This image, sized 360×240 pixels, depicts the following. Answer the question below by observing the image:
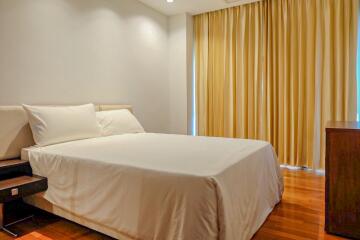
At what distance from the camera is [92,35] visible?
312cm

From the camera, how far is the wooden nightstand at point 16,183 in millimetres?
1819

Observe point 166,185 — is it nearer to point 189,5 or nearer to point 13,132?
point 13,132

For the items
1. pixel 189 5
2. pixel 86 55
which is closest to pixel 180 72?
pixel 189 5

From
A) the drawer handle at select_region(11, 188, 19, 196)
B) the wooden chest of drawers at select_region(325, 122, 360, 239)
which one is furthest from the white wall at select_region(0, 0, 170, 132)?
the wooden chest of drawers at select_region(325, 122, 360, 239)

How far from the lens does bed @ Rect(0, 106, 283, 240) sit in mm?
1319

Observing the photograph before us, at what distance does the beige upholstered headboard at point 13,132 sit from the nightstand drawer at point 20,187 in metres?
0.34

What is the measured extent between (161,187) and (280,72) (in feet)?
9.58

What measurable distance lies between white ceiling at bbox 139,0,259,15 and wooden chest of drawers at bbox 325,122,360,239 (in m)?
2.72

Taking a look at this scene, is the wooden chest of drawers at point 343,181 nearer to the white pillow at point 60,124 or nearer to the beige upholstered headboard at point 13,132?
the white pillow at point 60,124

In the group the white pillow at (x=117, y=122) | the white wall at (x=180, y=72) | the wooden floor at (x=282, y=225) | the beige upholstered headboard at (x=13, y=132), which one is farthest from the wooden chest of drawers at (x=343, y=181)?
the white wall at (x=180, y=72)

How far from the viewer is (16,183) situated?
6.31 ft

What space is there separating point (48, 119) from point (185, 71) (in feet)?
7.97

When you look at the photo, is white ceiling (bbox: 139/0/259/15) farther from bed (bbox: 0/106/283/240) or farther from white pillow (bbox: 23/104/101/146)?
bed (bbox: 0/106/283/240)

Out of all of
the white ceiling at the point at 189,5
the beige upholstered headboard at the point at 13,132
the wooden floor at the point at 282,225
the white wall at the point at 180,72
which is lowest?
the wooden floor at the point at 282,225
